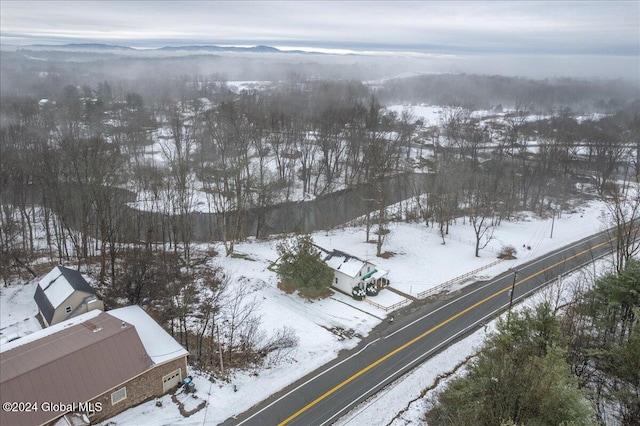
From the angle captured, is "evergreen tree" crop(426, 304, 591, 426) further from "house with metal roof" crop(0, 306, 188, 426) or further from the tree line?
"house with metal roof" crop(0, 306, 188, 426)

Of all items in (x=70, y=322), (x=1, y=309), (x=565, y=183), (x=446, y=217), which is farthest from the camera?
(x=565, y=183)

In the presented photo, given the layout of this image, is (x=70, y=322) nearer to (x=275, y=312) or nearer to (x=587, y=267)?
(x=275, y=312)

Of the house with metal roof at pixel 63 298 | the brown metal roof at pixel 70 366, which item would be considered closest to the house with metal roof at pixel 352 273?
the brown metal roof at pixel 70 366

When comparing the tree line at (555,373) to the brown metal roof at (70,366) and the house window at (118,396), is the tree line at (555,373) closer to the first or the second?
the house window at (118,396)

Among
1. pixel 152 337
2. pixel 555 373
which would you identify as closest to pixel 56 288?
pixel 152 337

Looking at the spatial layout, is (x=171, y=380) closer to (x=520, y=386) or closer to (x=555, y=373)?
(x=520, y=386)

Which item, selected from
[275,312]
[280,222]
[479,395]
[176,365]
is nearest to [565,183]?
[280,222]
